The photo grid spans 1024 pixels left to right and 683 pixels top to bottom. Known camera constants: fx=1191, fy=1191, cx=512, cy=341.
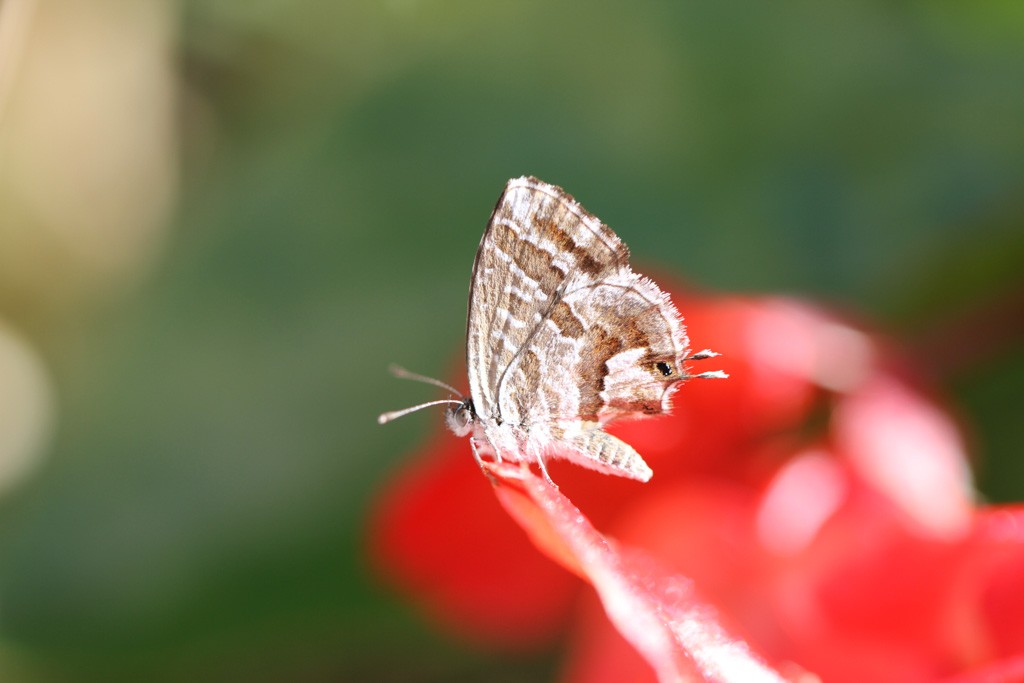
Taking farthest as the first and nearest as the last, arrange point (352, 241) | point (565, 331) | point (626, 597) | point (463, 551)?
point (352, 241)
point (463, 551)
point (565, 331)
point (626, 597)

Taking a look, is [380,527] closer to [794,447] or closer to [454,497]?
[454,497]

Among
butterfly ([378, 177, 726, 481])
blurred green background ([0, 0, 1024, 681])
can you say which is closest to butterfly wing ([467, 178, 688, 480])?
butterfly ([378, 177, 726, 481])

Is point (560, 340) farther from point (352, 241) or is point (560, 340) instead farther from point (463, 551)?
point (352, 241)

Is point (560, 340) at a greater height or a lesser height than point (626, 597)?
greater

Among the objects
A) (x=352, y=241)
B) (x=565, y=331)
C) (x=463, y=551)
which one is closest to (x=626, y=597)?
(x=565, y=331)

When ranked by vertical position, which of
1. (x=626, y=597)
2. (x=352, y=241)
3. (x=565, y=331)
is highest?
(x=352, y=241)

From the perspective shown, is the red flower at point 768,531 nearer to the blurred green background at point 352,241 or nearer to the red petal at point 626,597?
the red petal at point 626,597
